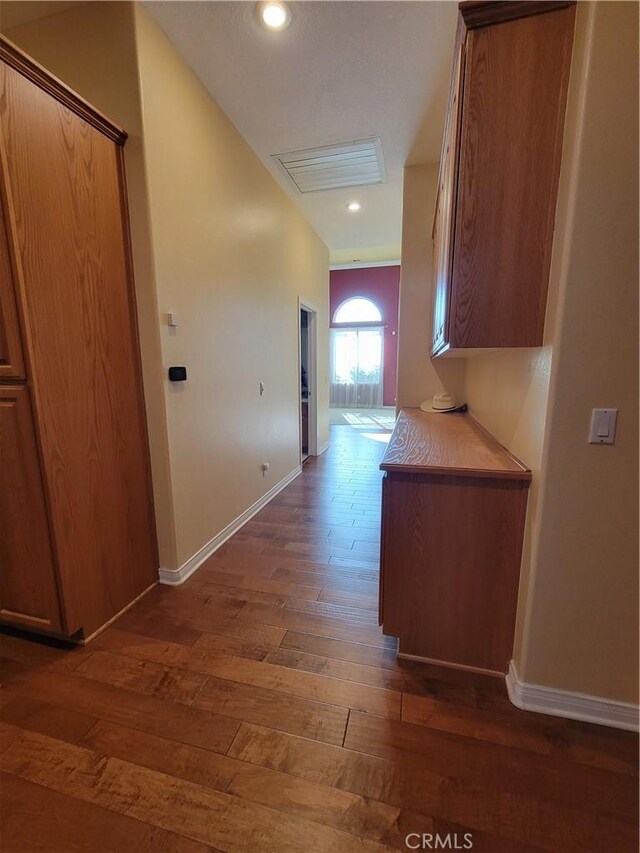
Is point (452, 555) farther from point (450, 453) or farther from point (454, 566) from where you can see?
point (450, 453)

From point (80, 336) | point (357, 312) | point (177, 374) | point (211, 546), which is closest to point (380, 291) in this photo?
point (357, 312)

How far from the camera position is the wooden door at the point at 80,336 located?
1.37 metres

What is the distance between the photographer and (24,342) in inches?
53.9

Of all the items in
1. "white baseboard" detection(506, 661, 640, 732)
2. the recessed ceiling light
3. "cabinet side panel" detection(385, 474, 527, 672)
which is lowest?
"white baseboard" detection(506, 661, 640, 732)

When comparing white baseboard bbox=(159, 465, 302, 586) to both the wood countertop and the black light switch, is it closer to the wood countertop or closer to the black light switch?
the black light switch

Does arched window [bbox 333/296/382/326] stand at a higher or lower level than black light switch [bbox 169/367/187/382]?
higher

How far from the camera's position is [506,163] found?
4.03 feet

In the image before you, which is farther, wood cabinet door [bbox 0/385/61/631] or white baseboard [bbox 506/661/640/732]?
wood cabinet door [bbox 0/385/61/631]

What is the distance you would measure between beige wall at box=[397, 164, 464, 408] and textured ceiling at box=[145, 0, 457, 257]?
224mm

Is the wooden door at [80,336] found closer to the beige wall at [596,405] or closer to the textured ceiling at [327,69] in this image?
the textured ceiling at [327,69]

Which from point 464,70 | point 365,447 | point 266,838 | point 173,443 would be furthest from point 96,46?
point 365,447

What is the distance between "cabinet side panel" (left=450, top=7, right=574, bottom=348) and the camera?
3.82ft

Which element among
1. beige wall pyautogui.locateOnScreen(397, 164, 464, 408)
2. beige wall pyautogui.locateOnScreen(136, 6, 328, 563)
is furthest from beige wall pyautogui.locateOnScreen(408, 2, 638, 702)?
beige wall pyautogui.locateOnScreen(136, 6, 328, 563)

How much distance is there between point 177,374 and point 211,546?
121 centimetres
